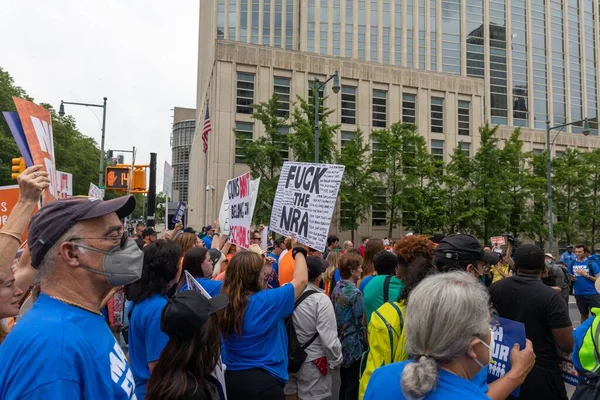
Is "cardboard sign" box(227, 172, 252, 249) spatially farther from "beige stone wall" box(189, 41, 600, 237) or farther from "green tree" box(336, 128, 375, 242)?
"beige stone wall" box(189, 41, 600, 237)

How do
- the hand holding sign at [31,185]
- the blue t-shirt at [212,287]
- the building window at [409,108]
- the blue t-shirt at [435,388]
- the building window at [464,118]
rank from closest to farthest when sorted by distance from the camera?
the blue t-shirt at [435,388]
the hand holding sign at [31,185]
the blue t-shirt at [212,287]
the building window at [409,108]
the building window at [464,118]

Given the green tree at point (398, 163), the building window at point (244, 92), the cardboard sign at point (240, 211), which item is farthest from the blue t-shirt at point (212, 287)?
the building window at point (244, 92)

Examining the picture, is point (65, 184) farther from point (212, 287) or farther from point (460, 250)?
point (460, 250)

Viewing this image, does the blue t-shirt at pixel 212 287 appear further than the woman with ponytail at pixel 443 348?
Yes

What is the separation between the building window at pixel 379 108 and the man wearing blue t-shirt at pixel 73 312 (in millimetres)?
40475

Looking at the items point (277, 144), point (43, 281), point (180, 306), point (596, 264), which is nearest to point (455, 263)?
point (180, 306)

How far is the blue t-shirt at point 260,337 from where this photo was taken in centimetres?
355

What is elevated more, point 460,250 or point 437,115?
point 437,115

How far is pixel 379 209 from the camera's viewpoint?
36.2m

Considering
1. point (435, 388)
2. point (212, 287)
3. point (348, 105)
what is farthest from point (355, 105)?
point (435, 388)

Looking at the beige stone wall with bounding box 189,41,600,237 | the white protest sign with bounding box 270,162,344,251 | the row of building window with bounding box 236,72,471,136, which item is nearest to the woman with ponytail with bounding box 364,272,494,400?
the white protest sign with bounding box 270,162,344,251

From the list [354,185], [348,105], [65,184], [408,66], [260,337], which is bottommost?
[260,337]

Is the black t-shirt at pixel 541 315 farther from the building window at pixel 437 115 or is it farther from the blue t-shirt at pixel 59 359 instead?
the building window at pixel 437 115

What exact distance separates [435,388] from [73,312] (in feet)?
4.56
